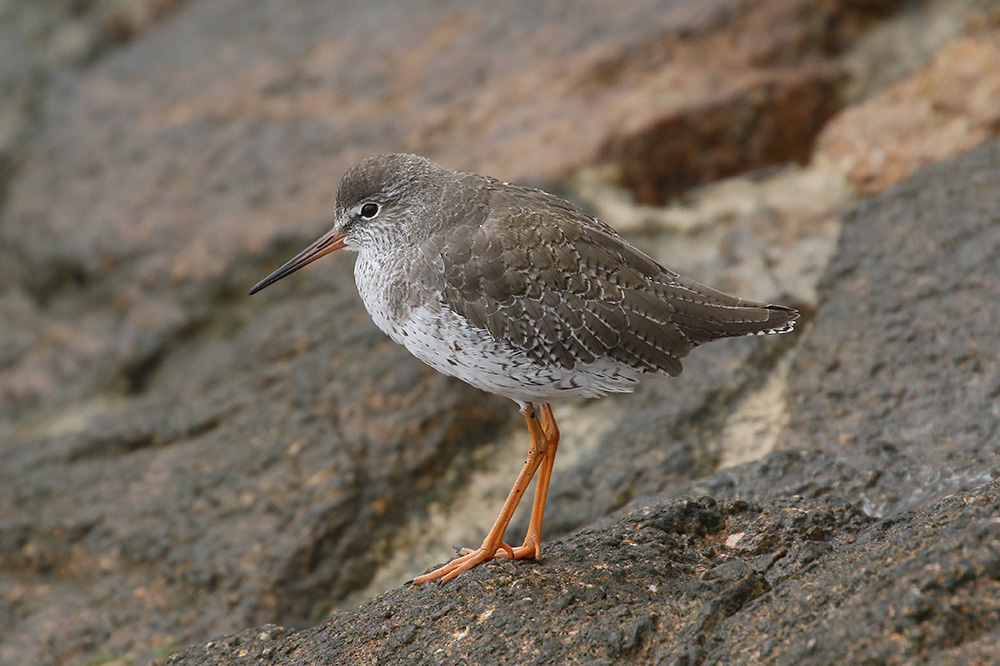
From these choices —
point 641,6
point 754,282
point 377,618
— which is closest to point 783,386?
point 754,282

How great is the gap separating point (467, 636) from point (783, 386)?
10.9 ft

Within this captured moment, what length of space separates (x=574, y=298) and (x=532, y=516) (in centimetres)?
127

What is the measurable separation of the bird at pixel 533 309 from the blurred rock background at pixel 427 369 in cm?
81

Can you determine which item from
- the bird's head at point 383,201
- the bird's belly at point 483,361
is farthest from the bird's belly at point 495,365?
the bird's head at point 383,201

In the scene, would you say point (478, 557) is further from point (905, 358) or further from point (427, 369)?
point (905, 358)

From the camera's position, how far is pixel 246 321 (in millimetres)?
8656

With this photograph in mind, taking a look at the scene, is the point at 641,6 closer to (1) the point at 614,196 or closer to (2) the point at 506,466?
(1) the point at 614,196

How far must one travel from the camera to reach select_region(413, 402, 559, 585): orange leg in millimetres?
5223

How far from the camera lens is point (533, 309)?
5.20 meters

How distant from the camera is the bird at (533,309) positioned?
204 inches

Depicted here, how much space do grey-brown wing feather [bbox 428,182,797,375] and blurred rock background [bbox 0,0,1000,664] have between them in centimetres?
93

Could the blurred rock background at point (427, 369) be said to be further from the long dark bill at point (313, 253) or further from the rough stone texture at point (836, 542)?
the long dark bill at point (313, 253)

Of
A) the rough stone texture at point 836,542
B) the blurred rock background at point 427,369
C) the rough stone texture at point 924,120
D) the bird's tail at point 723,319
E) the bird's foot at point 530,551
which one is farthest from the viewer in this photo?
the rough stone texture at point 924,120

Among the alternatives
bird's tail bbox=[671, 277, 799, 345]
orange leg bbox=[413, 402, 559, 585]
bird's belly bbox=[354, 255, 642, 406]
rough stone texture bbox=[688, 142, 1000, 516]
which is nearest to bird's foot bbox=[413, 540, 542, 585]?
orange leg bbox=[413, 402, 559, 585]
